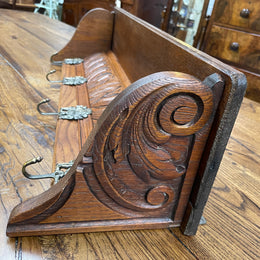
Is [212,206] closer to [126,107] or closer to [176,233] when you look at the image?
[176,233]

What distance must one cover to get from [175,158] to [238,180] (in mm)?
375

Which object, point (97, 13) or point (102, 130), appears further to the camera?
point (97, 13)

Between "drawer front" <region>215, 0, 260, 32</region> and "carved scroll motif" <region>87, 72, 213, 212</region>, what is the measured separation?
1699 millimetres

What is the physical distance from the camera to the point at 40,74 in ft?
4.62

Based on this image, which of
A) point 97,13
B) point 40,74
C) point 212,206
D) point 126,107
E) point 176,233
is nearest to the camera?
point 126,107

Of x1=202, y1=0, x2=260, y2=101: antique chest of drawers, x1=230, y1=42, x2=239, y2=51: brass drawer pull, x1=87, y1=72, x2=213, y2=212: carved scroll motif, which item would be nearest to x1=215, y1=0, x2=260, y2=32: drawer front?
x1=202, y1=0, x2=260, y2=101: antique chest of drawers

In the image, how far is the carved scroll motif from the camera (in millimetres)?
479

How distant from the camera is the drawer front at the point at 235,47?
1.95 m

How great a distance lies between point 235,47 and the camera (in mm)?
2064

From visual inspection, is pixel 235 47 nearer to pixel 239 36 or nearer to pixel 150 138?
pixel 239 36

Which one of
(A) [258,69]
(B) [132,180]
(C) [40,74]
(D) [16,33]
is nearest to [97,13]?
(C) [40,74]

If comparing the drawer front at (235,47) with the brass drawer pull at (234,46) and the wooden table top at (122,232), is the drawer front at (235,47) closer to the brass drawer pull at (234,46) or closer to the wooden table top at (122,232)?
the brass drawer pull at (234,46)

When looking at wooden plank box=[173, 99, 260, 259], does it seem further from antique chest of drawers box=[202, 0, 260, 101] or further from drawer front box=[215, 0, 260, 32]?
drawer front box=[215, 0, 260, 32]

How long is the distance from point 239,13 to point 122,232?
1.91 m
